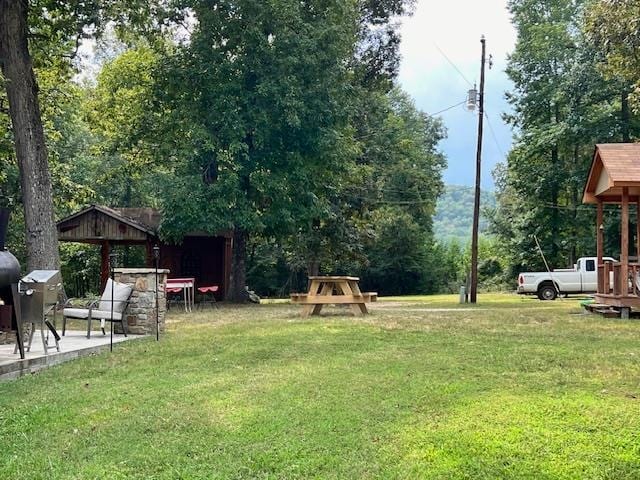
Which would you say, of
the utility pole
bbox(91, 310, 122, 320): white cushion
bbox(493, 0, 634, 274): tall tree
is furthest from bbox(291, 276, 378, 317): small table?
bbox(493, 0, 634, 274): tall tree

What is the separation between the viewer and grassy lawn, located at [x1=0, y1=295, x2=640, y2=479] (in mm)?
3297

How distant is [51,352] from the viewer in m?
6.79

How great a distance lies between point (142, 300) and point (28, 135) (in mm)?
4468

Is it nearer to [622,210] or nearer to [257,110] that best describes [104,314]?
[257,110]

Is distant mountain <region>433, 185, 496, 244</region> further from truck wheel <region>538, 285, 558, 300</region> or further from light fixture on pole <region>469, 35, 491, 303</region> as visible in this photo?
light fixture on pole <region>469, 35, 491, 303</region>

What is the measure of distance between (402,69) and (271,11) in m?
11.1

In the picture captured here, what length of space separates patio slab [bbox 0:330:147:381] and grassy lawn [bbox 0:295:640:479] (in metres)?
0.25

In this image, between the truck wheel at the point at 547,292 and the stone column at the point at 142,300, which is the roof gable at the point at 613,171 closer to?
the truck wheel at the point at 547,292

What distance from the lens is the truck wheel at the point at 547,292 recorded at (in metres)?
21.2

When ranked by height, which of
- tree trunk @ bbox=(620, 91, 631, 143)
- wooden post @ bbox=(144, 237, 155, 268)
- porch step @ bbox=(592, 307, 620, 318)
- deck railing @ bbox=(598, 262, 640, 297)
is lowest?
porch step @ bbox=(592, 307, 620, 318)

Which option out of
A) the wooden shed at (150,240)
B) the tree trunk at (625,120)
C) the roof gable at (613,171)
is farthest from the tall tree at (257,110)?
the tree trunk at (625,120)

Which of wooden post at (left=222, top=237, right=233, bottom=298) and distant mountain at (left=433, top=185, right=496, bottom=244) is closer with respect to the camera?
wooden post at (left=222, top=237, right=233, bottom=298)

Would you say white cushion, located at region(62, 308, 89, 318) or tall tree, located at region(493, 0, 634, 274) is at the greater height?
tall tree, located at region(493, 0, 634, 274)

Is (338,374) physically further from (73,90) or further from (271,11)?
(73,90)
